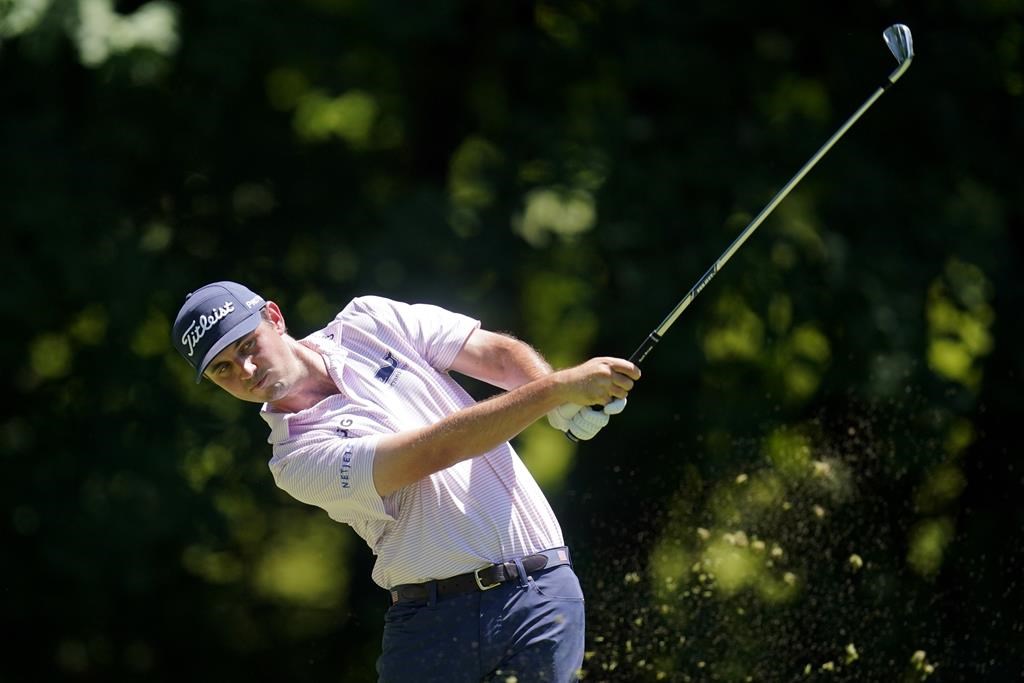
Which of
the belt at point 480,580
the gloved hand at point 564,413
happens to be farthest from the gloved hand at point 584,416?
the belt at point 480,580

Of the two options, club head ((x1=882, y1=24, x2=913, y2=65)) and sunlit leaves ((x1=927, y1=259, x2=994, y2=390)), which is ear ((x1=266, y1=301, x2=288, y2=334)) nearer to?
club head ((x1=882, y1=24, x2=913, y2=65))

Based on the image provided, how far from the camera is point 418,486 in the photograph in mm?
2922

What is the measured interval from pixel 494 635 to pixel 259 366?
0.68 metres

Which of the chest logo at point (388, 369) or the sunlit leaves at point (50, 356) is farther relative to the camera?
the sunlit leaves at point (50, 356)

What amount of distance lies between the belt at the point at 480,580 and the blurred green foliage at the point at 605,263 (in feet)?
10.6

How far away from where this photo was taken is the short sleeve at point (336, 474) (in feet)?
9.26

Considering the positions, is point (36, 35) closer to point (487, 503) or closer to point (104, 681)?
point (104, 681)

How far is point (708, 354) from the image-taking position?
6559 mm

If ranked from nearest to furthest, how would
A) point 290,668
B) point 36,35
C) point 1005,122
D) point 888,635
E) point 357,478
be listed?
point 357,478 → point 36,35 → point 888,635 → point 1005,122 → point 290,668

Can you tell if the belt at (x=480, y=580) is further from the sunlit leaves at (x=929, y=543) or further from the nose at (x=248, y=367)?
the sunlit leaves at (x=929, y=543)

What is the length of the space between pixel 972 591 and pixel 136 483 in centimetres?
365

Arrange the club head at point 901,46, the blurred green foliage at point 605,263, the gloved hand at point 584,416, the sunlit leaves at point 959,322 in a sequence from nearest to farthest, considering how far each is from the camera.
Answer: the gloved hand at point 584,416, the club head at point 901,46, the blurred green foliage at point 605,263, the sunlit leaves at point 959,322

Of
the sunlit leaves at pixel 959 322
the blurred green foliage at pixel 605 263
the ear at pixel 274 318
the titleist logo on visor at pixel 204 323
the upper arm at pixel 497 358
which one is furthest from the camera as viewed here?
the sunlit leaves at pixel 959 322

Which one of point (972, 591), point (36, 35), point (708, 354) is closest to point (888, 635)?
point (972, 591)
